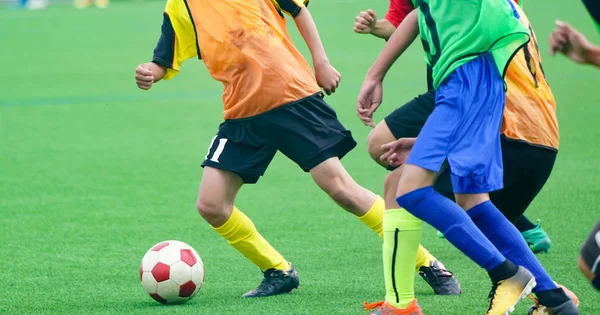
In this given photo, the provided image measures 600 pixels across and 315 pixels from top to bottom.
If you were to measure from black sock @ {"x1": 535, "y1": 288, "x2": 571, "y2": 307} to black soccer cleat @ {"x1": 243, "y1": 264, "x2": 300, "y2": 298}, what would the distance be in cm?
142

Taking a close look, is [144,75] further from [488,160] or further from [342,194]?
[488,160]

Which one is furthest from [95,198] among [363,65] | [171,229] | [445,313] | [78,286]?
[363,65]

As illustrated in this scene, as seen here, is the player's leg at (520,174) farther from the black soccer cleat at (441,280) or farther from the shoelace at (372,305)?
the shoelace at (372,305)

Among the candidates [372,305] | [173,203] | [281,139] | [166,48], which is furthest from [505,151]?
[173,203]

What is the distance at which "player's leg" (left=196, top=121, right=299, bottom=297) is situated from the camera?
16.9ft

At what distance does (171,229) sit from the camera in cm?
699

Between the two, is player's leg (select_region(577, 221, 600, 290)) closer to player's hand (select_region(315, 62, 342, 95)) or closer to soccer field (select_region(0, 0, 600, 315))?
soccer field (select_region(0, 0, 600, 315))

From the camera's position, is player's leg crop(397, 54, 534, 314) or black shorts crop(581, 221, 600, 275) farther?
player's leg crop(397, 54, 534, 314)

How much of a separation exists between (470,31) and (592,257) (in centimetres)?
109

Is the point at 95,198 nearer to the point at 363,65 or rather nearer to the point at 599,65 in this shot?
the point at 599,65

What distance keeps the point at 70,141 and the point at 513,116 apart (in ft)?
22.5

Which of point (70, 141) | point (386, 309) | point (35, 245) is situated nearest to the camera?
point (386, 309)

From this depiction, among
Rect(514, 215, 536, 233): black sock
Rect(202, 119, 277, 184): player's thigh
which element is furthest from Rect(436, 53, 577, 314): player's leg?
Rect(514, 215, 536, 233): black sock

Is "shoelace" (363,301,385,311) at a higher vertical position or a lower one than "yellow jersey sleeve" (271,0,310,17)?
lower
